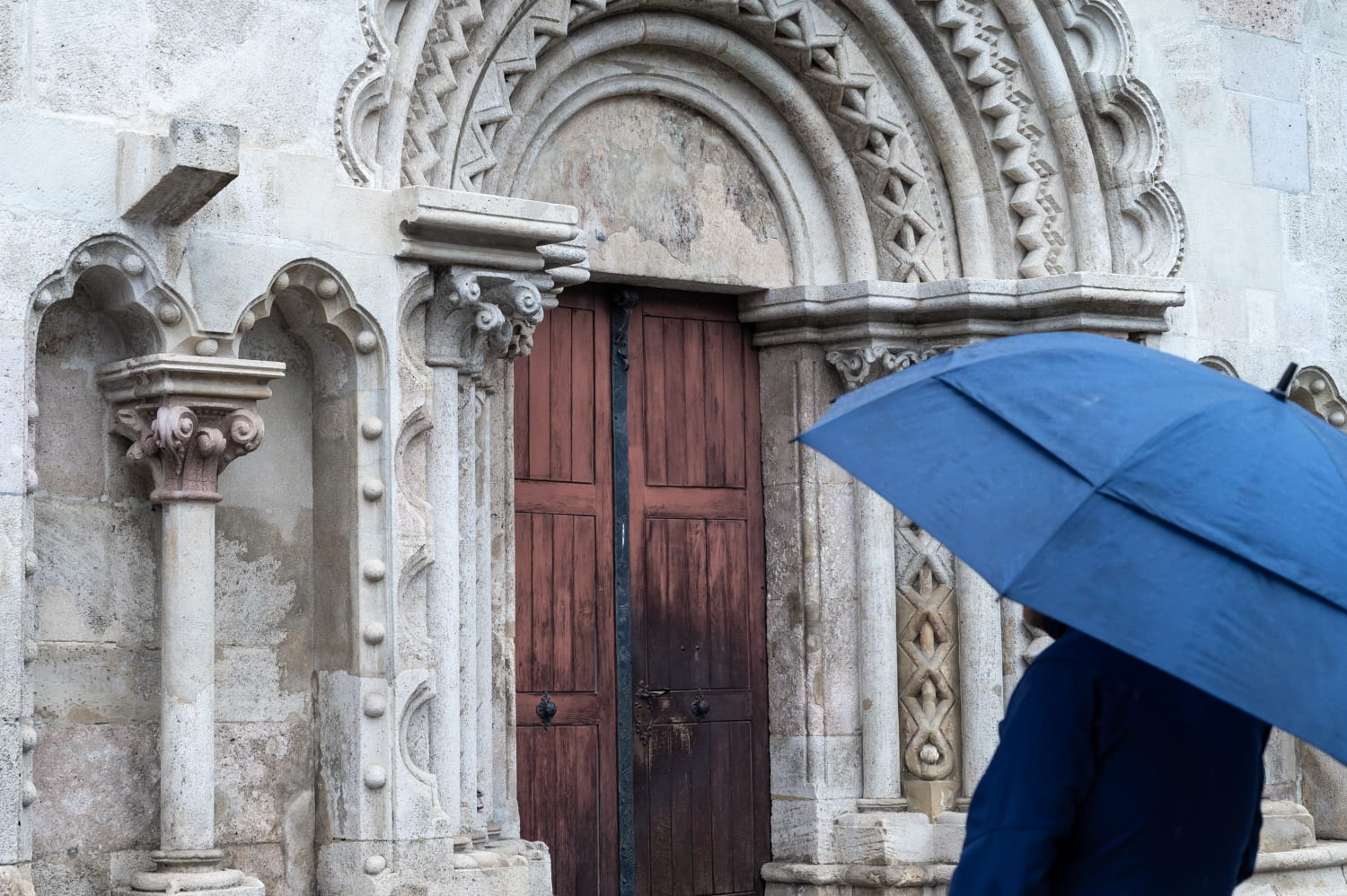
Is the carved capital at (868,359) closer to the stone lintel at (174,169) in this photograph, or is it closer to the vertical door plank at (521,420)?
the vertical door plank at (521,420)

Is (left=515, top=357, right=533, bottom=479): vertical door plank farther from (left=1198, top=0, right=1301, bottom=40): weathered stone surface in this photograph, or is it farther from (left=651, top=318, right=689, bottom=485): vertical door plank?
(left=1198, top=0, right=1301, bottom=40): weathered stone surface

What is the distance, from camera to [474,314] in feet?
17.4

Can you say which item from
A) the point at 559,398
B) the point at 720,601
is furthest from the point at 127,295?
the point at 720,601

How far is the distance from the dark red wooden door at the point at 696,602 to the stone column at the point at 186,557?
1986mm

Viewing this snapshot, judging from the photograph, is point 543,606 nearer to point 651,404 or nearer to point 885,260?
point 651,404

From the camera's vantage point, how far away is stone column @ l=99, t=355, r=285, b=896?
4625mm

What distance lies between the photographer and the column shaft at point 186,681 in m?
4.64

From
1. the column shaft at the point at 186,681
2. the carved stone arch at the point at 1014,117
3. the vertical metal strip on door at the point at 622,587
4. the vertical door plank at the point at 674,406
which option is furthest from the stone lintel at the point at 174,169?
the carved stone arch at the point at 1014,117

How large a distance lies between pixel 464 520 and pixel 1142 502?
3.18 meters

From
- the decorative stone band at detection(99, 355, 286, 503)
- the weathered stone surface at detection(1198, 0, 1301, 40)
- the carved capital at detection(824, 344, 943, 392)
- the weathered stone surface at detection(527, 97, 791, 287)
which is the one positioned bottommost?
the decorative stone band at detection(99, 355, 286, 503)

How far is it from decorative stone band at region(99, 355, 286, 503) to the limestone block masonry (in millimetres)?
12

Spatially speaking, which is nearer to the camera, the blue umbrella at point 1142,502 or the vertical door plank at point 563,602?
the blue umbrella at point 1142,502

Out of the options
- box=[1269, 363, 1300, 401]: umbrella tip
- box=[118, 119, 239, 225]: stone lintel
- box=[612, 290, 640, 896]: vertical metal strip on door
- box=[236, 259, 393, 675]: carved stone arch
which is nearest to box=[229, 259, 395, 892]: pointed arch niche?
box=[236, 259, 393, 675]: carved stone arch

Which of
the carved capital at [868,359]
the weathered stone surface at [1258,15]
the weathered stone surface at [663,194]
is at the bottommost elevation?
the carved capital at [868,359]
